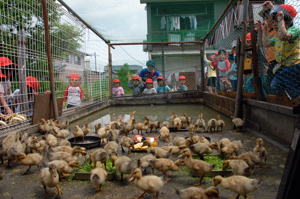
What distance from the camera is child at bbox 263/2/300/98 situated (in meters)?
4.12

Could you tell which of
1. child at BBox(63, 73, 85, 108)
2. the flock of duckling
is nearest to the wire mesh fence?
child at BBox(63, 73, 85, 108)

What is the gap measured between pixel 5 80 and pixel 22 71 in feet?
1.79

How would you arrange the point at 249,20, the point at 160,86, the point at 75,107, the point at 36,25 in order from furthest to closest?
the point at 160,86
the point at 75,107
the point at 36,25
the point at 249,20

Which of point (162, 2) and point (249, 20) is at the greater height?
point (162, 2)

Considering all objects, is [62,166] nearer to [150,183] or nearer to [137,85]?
[150,183]

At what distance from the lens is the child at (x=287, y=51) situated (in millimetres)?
4117

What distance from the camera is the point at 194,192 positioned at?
2.25 m

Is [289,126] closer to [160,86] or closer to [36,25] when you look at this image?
[36,25]

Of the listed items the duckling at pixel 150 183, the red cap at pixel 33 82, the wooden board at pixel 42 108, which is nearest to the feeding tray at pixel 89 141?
the wooden board at pixel 42 108

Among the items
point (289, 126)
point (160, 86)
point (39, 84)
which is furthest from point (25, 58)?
point (160, 86)

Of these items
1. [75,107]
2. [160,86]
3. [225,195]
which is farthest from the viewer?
[160,86]

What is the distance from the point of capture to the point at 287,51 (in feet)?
14.2

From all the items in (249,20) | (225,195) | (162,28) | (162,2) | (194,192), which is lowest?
(225,195)

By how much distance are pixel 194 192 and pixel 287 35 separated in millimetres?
3486
